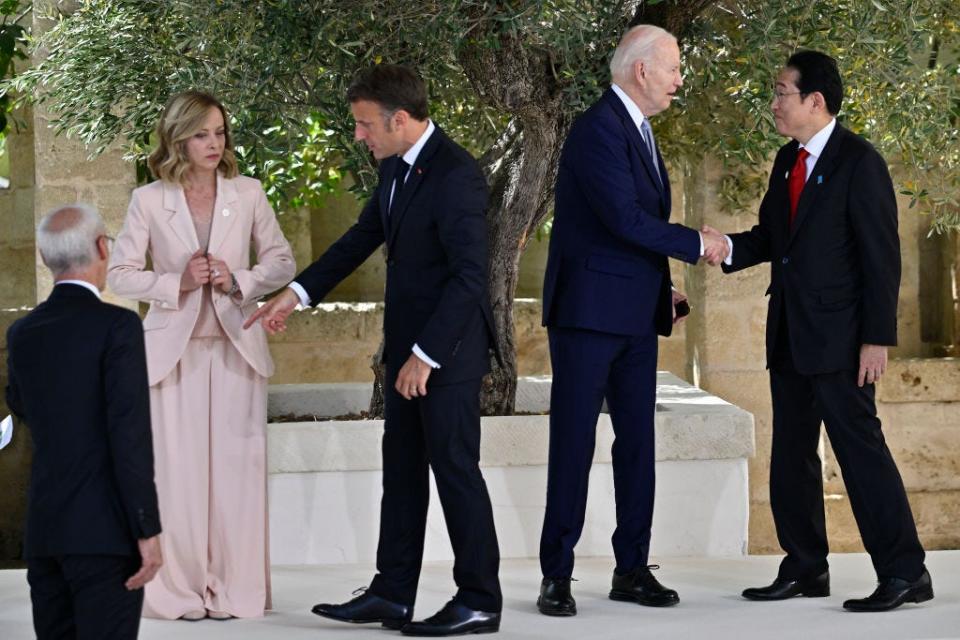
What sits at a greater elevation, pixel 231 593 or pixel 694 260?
pixel 694 260

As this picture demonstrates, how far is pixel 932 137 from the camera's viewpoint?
19.3 feet

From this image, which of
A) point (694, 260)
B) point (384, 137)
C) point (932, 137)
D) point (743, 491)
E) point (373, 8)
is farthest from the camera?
point (932, 137)

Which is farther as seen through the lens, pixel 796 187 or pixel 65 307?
pixel 796 187

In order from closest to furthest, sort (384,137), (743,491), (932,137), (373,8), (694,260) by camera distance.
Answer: (384,137) < (694,260) < (373,8) < (743,491) < (932,137)

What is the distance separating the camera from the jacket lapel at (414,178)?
4.16m

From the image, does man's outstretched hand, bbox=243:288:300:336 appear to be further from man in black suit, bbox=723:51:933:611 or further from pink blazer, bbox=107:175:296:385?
man in black suit, bbox=723:51:933:611

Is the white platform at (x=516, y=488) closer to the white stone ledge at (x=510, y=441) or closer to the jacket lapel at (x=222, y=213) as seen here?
the white stone ledge at (x=510, y=441)

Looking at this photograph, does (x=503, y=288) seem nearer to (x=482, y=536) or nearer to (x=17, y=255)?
(x=482, y=536)

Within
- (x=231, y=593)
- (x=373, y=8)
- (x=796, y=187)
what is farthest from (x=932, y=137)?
(x=231, y=593)

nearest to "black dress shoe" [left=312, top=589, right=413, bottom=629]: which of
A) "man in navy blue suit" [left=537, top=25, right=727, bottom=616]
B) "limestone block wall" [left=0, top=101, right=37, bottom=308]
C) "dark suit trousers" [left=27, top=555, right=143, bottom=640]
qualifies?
"man in navy blue suit" [left=537, top=25, right=727, bottom=616]

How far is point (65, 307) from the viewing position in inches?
123

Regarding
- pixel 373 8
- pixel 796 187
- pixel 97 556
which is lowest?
pixel 97 556

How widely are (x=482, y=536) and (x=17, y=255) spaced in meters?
Answer: 5.54

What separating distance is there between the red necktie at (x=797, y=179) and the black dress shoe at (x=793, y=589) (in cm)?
115
